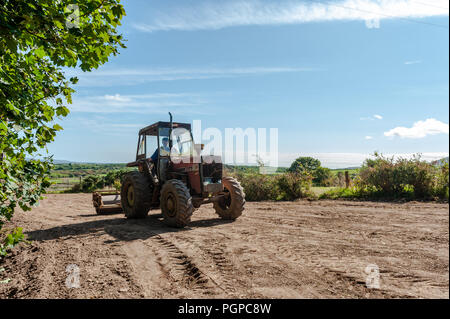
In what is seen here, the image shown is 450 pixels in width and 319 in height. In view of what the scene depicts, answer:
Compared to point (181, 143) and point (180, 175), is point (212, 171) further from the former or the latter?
point (181, 143)

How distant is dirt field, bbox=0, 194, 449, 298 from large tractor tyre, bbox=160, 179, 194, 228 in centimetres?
28

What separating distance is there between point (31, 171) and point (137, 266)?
6.82 feet

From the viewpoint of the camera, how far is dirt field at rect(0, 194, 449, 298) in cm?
337

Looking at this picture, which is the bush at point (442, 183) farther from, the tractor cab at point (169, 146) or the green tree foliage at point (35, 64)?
the green tree foliage at point (35, 64)

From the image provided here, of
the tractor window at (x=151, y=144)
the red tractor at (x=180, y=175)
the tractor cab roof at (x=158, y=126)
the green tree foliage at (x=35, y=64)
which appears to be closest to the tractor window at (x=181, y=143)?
the red tractor at (x=180, y=175)

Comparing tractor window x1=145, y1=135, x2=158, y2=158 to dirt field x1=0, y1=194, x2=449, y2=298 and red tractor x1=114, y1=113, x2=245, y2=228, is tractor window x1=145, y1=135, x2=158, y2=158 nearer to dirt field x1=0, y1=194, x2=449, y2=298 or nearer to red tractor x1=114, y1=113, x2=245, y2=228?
red tractor x1=114, y1=113, x2=245, y2=228

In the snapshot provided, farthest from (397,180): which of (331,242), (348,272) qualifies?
(348,272)

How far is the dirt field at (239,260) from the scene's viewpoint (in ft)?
11.1

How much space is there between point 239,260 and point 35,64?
3.48 m

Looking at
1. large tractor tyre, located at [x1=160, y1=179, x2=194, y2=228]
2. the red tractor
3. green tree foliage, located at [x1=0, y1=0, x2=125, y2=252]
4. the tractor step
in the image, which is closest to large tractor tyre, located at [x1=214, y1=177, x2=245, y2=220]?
the red tractor

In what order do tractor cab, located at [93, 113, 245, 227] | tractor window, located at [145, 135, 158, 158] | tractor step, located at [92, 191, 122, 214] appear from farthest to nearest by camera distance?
tractor step, located at [92, 191, 122, 214], tractor window, located at [145, 135, 158, 158], tractor cab, located at [93, 113, 245, 227]

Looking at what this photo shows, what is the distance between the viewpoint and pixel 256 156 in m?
15.2

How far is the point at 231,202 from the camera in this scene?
26.1 feet

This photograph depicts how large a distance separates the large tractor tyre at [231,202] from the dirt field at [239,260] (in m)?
0.65
